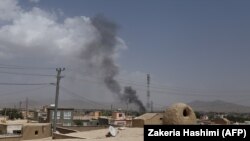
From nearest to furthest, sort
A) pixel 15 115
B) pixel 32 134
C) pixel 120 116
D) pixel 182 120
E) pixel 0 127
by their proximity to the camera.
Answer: pixel 182 120, pixel 32 134, pixel 0 127, pixel 120 116, pixel 15 115

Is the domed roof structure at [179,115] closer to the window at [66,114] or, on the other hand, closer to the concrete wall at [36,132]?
the concrete wall at [36,132]

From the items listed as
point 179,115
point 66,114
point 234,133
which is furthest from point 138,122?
point 234,133

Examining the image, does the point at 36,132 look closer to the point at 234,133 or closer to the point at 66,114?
the point at 66,114

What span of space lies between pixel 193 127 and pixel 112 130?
2419cm

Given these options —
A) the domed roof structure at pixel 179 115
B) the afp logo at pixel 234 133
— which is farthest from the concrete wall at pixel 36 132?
the afp logo at pixel 234 133

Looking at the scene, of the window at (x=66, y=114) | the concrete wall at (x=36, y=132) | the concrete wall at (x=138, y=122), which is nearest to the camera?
the concrete wall at (x=36, y=132)

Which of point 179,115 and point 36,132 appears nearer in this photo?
point 179,115

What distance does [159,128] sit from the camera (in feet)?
35.4

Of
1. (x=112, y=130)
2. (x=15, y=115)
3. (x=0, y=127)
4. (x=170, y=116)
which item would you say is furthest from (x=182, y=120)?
(x=15, y=115)

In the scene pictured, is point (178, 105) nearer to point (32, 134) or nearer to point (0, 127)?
point (32, 134)

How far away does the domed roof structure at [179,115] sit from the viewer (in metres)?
29.3

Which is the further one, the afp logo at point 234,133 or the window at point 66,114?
the window at point 66,114

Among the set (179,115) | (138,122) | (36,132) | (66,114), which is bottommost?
(36,132)

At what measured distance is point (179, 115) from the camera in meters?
29.3
